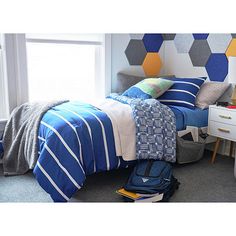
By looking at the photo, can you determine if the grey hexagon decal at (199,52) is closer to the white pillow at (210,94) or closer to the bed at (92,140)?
the white pillow at (210,94)

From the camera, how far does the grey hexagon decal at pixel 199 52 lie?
138 inches

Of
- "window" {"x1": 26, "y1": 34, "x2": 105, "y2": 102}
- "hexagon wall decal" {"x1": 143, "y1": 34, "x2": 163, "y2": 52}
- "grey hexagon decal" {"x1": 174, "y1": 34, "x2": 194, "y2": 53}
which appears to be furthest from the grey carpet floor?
"hexagon wall decal" {"x1": 143, "y1": 34, "x2": 163, "y2": 52}

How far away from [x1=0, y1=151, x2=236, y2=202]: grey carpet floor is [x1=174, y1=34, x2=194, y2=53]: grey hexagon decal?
1.56 metres

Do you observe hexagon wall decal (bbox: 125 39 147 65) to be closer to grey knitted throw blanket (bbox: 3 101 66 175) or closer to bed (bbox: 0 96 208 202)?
bed (bbox: 0 96 208 202)

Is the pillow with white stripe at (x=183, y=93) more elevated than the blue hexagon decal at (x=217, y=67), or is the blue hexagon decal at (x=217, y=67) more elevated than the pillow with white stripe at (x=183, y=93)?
the blue hexagon decal at (x=217, y=67)

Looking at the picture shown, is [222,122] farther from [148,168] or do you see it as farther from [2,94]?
[2,94]

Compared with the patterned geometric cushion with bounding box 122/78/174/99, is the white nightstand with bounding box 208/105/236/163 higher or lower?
lower

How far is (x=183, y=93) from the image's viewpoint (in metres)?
3.23

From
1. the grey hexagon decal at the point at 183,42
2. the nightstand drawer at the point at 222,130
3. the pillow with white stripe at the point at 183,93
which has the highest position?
the grey hexagon decal at the point at 183,42

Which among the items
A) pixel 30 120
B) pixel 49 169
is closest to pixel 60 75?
pixel 30 120

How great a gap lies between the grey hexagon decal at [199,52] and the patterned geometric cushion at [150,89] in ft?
1.79

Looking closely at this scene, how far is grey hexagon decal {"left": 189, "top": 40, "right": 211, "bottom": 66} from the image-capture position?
138 inches

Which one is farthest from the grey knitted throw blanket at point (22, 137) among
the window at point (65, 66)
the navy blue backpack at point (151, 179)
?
the navy blue backpack at point (151, 179)

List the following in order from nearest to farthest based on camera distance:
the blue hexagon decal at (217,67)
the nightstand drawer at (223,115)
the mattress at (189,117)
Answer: the nightstand drawer at (223,115), the mattress at (189,117), the blue hexagon decal at (217,67)
